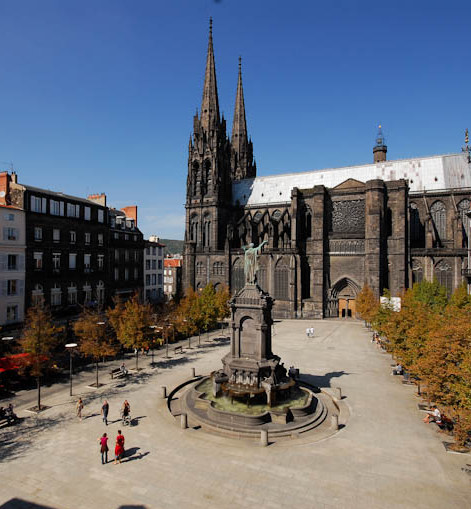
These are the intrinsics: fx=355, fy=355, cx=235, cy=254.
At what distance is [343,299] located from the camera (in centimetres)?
5575

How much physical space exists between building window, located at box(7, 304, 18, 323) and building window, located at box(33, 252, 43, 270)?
425 cm

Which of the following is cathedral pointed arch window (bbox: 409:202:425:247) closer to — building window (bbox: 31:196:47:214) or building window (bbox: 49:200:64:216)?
building window (bbox: 49:200:64:216)

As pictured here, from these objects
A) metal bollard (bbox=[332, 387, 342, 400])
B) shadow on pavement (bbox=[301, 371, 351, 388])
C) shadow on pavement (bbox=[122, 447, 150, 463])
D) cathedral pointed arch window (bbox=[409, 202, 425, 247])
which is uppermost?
cathedral pointed arch window (bbox=[409, 202, 425, 247])

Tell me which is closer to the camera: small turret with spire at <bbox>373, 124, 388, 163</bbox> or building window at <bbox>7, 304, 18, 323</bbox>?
building window at <bbox>7, 304, 18, 323</bbox>

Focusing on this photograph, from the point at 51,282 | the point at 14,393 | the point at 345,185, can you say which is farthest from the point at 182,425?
the point at 345,185

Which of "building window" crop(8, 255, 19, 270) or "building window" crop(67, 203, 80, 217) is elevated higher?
"building window" crop(67, 203, 80, 217)

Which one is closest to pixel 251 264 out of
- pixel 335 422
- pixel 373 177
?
pixel 335 422

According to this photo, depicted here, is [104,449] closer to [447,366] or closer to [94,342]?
[94,342]

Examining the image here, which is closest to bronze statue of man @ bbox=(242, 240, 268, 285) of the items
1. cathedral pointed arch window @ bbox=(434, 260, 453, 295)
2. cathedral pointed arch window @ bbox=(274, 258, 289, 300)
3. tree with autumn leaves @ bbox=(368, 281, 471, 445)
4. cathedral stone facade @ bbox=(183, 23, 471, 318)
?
tree with autumn leaves @ bbox=(368, 281, 471, 445)

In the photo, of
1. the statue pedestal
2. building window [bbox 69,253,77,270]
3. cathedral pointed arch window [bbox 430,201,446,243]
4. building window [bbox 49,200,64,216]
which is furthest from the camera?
cathedral pointed arch window [bbox 430,201,446,243]

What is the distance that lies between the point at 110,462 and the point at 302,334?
30971 millimetres

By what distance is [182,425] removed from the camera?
1658cm

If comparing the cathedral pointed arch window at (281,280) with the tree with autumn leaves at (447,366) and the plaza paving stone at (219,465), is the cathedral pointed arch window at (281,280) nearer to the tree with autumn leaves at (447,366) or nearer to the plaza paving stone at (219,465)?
the tree with autumn leaves at (447,366)

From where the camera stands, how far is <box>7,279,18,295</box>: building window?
1278 inches
